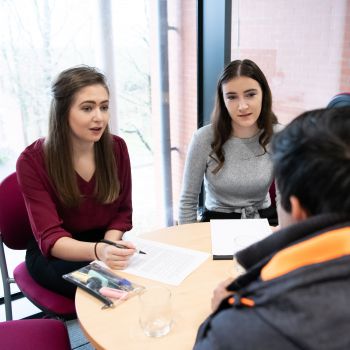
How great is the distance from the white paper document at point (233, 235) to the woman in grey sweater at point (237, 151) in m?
0.33

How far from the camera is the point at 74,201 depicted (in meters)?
1.68

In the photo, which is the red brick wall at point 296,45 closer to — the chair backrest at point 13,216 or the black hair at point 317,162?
the chair backrest at point 13,216

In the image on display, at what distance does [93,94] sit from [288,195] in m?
1.17

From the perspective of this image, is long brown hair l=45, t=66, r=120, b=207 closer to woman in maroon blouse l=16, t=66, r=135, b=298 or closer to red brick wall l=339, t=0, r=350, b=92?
woman in maroon blouse l=16, t=66, r=135, b=298

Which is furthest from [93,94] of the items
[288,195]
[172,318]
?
[288,195]

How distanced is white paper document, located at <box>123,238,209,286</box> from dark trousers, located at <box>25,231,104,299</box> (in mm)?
270

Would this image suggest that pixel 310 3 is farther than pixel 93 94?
Yes

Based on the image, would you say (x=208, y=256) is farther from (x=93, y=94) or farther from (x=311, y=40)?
(x=311, y=40)

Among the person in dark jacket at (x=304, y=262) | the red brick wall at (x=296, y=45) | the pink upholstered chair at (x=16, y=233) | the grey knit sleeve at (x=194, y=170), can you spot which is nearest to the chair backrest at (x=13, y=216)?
the pink upholstered chair at (x=16, y=233)

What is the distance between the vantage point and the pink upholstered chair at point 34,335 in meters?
1.27

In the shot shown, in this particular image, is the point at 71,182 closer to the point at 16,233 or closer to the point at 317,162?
the point at 16,233

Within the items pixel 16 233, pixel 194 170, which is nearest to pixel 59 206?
pixel 16 233

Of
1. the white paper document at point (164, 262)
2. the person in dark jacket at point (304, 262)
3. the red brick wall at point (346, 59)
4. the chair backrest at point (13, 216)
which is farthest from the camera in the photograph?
the red brick wall at point (346, 59)

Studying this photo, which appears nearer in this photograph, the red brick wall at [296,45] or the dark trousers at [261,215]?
the dark trousers at [261,215]
